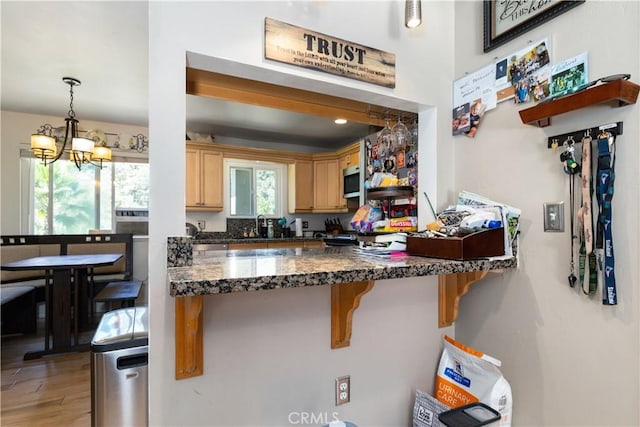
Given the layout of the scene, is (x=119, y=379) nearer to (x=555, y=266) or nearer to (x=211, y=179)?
(x=555, y=266)

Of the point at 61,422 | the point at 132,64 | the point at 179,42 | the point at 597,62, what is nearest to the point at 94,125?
the point at 132,64

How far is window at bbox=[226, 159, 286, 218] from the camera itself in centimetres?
448

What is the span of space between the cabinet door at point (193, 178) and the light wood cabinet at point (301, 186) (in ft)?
4.43

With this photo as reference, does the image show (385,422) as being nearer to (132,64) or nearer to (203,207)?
(132,64)

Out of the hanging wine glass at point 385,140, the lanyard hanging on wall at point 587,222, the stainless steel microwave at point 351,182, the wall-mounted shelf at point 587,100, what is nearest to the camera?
the wall-mounted shelf at point 587,100

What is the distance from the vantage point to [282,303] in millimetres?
1276

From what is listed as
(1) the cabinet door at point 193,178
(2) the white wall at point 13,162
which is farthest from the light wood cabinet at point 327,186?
(2) the white wall at point 13,162

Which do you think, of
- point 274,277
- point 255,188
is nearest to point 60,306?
point 255,188

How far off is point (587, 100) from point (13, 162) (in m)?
5.33

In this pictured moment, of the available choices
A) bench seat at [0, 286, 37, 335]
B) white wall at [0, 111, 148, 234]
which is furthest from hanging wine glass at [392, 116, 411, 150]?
white wall at [0, 111, 148, 234]

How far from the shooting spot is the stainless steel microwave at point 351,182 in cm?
381

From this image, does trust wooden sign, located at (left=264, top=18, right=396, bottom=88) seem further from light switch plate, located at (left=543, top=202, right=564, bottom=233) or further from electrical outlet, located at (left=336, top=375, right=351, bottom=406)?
electrical outlet, located at (left=336, top=375, right=351, bottom=406)

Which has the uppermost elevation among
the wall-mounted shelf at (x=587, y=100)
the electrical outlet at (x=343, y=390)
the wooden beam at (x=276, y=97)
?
the wooden beam at (x=276, y=97)

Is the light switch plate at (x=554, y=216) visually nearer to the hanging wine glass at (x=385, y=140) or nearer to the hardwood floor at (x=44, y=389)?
the hanging wine glass at (x=385, y=140)
